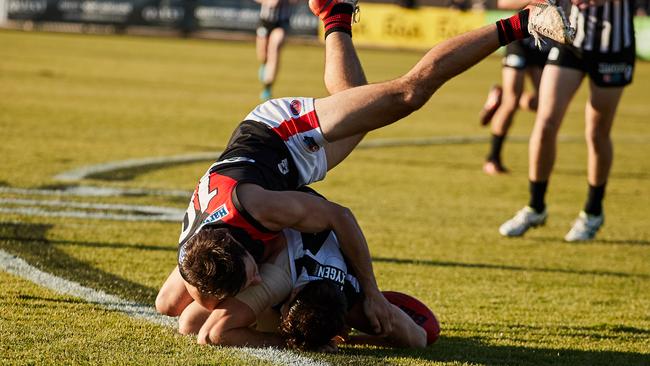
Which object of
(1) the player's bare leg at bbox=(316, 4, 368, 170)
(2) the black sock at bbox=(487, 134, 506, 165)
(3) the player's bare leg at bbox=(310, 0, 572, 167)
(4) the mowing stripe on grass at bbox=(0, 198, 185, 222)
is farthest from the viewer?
(2) the black sock at bbox=(487, 134, 506, 165)

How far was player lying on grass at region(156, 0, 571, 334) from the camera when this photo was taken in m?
4.19

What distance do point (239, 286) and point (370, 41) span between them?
3210 cm

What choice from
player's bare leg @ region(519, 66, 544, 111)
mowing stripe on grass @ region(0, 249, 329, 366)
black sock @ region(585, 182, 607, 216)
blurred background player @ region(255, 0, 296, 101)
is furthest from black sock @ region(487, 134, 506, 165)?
blurred background player @ region(255, 0, 296, 101)

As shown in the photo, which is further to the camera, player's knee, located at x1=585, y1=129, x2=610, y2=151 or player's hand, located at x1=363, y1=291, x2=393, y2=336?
player's knee, located at x1=585, y1=129, x2=610, y2=151

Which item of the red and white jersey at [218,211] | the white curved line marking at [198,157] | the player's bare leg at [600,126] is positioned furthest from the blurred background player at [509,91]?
the red and white jersey at [218,211]

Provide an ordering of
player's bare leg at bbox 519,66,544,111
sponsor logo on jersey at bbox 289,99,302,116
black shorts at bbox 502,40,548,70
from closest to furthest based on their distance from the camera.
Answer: sponsor logo on jersey at bbox 289,99,302,116
black shorts at bbox 502,40,548,70
player's bare leg at bbox 519,66,544,111

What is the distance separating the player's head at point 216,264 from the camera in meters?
4.05

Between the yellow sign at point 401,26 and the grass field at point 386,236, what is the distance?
59.0 feet

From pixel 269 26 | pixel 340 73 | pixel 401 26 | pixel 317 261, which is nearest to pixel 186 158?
pixel 340 73

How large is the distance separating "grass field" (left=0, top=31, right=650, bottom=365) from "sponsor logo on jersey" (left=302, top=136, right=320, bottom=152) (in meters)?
0.92

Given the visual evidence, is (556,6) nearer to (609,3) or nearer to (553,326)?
(553,326)

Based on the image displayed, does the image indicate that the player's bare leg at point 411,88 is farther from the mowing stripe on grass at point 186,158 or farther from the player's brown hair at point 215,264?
the mowing stripe on grass at point 186,158

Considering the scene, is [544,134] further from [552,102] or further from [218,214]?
[218,214]

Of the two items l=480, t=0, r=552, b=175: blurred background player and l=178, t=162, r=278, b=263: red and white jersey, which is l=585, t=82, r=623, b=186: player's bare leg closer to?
l=480, t=0, r=552, b=175: blurred background player
